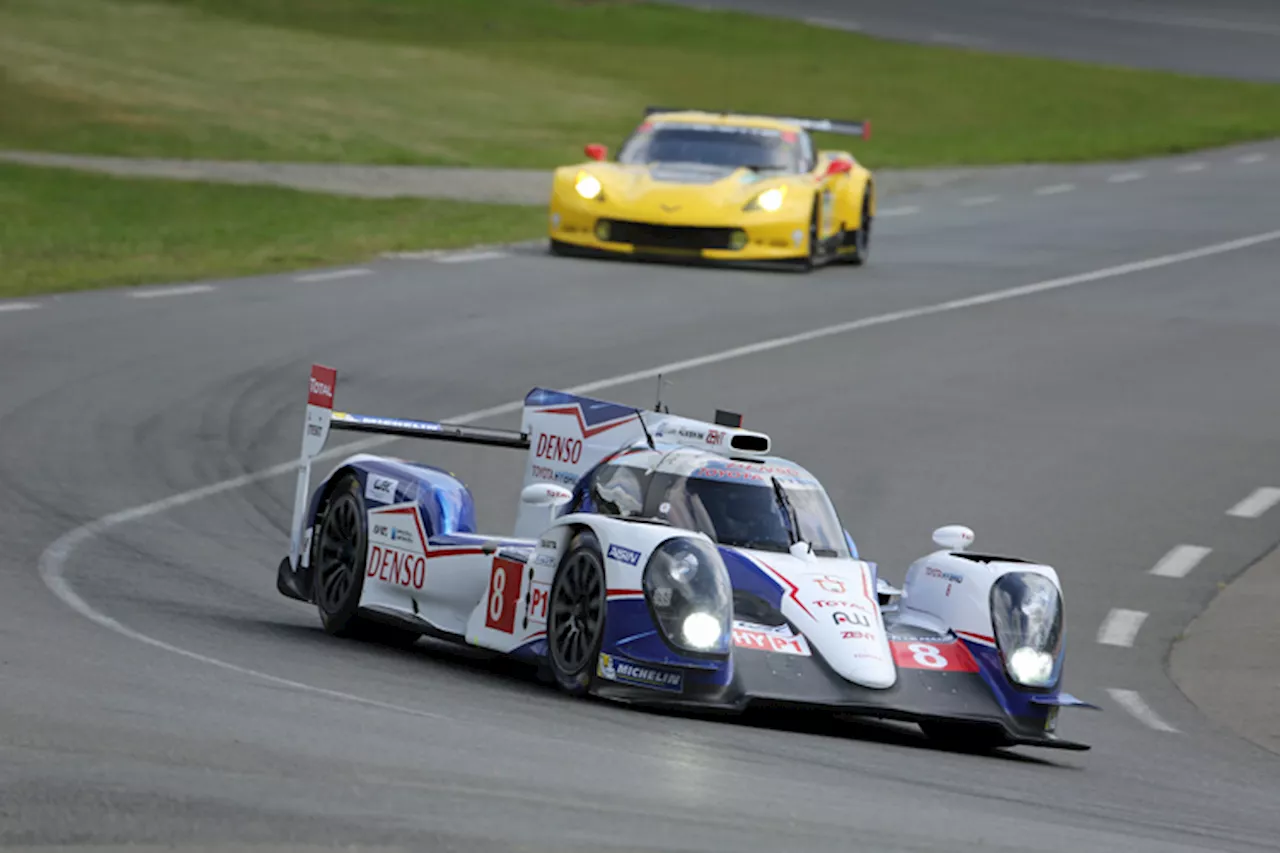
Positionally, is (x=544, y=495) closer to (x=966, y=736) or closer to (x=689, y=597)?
(x=689, y=597)

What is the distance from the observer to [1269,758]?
1100 cm

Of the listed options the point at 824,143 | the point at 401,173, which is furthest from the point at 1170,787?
the point at 824,143

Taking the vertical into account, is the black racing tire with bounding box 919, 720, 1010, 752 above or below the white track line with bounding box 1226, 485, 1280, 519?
below

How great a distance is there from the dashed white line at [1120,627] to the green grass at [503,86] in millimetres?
24901

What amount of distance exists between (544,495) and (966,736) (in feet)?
7.06

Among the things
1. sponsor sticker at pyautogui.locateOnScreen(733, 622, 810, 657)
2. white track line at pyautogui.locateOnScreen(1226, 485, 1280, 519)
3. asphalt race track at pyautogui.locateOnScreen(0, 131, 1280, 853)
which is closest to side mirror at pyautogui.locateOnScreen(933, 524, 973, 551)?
asphalt race track at pyautogui.locateOnScreen(0, 131, 1280, 853)

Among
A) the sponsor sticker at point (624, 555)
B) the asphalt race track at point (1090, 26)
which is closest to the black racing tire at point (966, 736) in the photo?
the sponsor sticker at point (624, 555)

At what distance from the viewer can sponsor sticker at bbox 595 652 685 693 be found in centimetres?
988

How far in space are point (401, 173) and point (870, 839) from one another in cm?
2932

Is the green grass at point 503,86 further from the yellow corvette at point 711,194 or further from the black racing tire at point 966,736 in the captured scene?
the black racing tire at point 966,736

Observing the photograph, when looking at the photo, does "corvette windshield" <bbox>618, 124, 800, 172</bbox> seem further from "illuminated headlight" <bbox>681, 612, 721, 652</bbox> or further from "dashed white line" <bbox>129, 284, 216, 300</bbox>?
"illuminated headlight" <bbox>681, 612, 721, 652</bbox>

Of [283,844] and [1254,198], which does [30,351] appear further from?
[1254,198]

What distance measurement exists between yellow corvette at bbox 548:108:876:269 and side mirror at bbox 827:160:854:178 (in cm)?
2

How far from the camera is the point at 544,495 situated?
1138 cm
